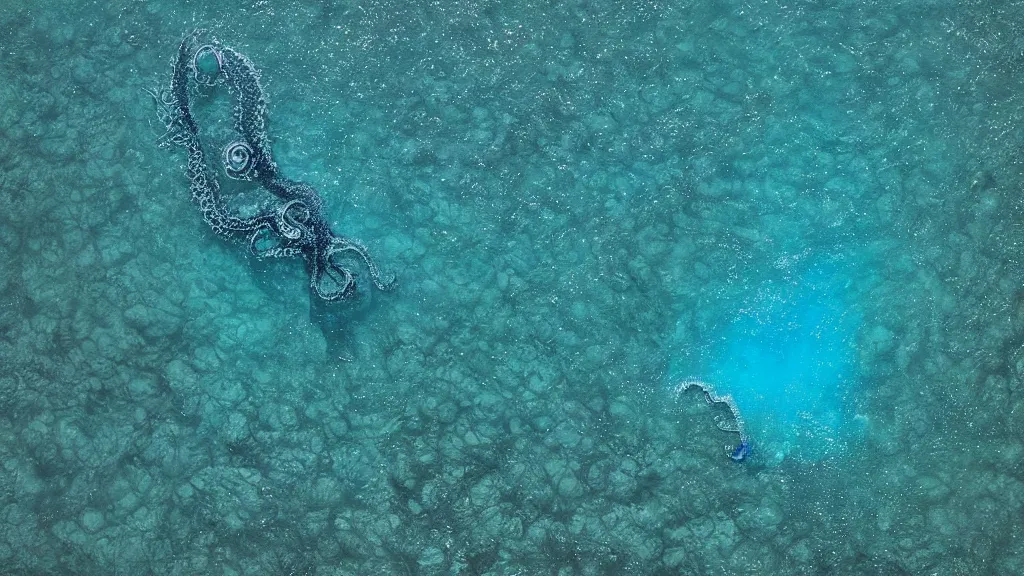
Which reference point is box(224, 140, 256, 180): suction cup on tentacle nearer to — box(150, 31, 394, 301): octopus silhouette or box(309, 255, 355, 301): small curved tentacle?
box(150, 31, 394, 301): octopus silhouette

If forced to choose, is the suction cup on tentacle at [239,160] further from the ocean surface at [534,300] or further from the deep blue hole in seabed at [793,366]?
the deep blue hole in seabed at [793,366]

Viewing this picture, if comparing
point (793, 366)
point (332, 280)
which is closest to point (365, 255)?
point (332, 280)

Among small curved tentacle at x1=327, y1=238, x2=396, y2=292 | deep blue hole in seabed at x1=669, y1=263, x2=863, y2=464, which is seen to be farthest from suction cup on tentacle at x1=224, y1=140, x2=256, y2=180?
deep blue hole in seabed at x1=669, y1=263, x2=863, y2=464

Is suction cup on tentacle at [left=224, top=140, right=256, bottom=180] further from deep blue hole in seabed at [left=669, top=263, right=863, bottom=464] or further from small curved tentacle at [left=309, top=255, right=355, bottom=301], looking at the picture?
deep blue hole in seabed at [left=669, top=263, right=863, bottom=464]

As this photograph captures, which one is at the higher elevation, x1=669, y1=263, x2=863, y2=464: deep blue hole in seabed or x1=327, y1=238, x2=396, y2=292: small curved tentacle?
x1=669, y1=263, x2=863, y2=464: deep blue hole in seabed

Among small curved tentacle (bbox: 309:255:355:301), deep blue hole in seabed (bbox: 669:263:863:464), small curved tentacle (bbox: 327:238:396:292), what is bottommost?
small curved tentacle (bbox: 309:255:355:301)

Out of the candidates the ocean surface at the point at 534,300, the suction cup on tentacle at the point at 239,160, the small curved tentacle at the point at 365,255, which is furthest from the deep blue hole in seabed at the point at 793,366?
the suction cup on tentacle at the point at 239,160

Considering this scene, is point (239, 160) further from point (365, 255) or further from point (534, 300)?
point (534, 300)
